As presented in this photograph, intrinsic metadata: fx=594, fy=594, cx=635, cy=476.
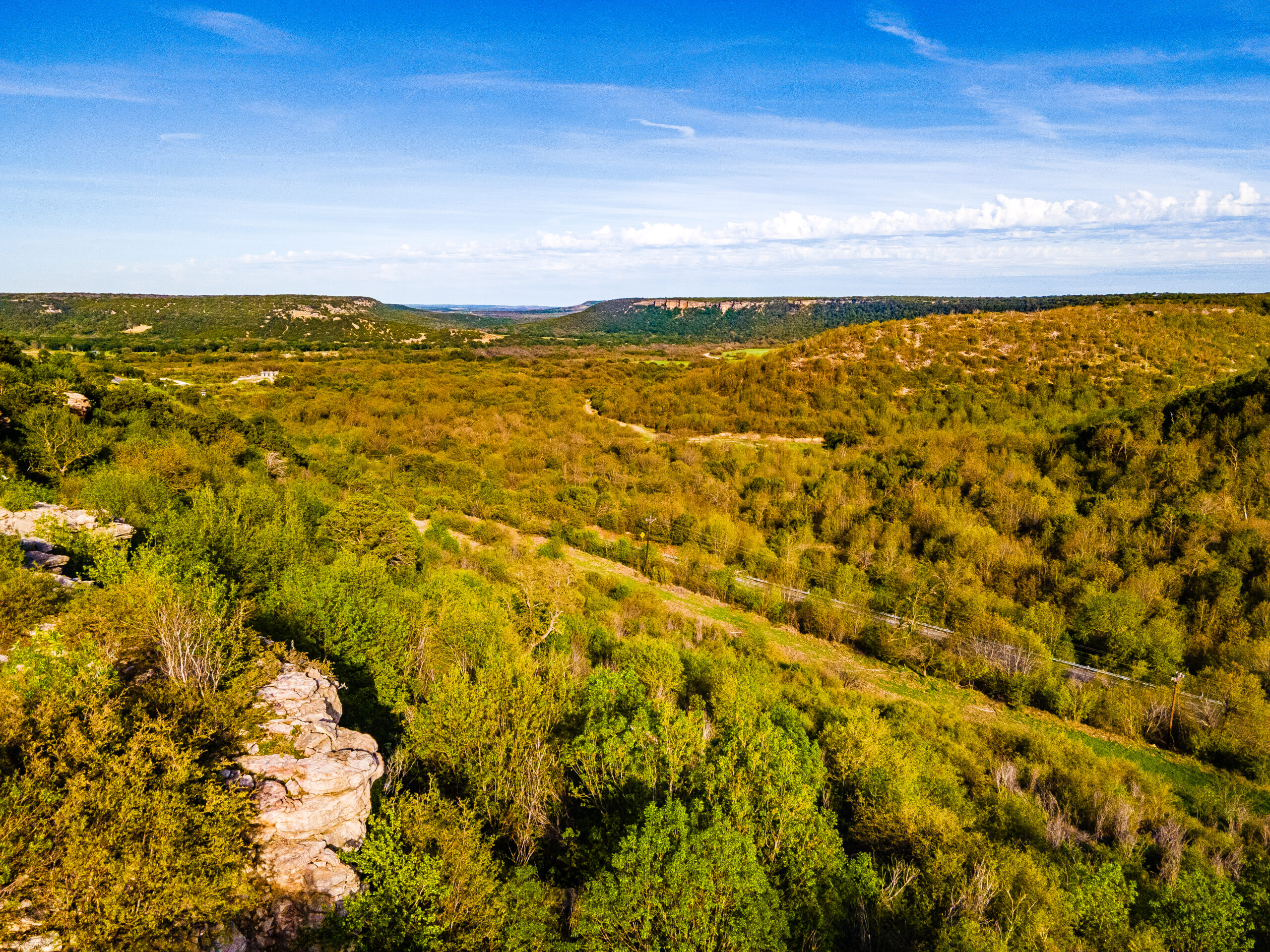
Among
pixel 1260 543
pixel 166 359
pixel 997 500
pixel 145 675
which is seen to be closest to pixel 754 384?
pixel 997 500

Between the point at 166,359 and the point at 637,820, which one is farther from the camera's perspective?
the point at 166,359

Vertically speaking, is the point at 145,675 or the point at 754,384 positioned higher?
the point at 754,384

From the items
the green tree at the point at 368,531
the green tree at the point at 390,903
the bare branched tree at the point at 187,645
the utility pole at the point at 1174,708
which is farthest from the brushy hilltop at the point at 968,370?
the green tree at the point at 390,903

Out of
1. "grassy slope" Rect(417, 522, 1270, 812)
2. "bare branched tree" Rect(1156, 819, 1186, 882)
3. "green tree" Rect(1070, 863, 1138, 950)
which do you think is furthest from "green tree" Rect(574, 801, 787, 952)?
"grassy slope" Rect(417, 522, 1270, 812)

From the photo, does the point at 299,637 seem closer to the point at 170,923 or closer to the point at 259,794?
the point at 259,794

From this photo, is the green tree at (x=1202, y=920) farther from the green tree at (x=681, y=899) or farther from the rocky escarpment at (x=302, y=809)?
the rocky escarpment at (x=302, y=809)

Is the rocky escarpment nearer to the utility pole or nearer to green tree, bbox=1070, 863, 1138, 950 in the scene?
green tree, bbox=1070, 863, 1138, 950
